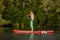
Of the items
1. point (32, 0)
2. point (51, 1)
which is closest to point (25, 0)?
point (32, 0)

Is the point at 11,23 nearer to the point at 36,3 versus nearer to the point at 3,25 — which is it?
the point at 3,25

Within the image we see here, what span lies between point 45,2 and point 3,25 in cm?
844

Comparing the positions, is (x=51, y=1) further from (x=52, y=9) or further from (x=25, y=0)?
(x=25, y=0)

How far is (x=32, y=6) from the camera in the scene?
4769 centimetres

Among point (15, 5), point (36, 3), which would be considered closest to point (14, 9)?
point (15, 5)

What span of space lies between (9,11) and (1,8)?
161 centimetres

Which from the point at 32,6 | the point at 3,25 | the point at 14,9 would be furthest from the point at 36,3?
the point at 3,25

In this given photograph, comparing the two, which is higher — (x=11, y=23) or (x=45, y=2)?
(x=45, y=2)

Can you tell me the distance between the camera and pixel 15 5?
48.2m

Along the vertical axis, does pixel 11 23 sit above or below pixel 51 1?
below

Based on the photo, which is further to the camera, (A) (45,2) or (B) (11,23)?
(B) (11,23)

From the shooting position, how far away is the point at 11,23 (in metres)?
49.3

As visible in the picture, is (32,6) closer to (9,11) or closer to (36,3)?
(36,3)

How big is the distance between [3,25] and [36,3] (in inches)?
270
